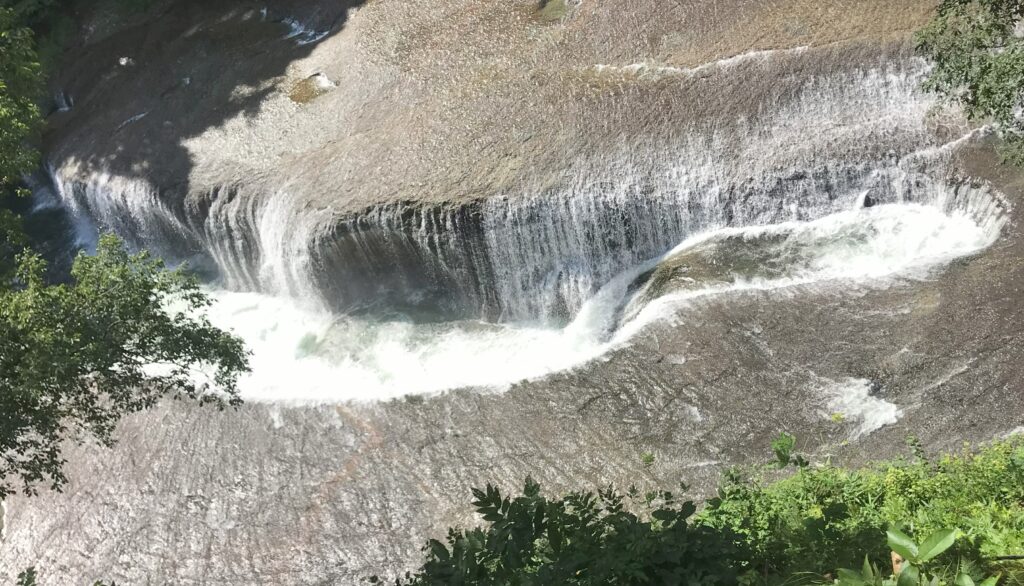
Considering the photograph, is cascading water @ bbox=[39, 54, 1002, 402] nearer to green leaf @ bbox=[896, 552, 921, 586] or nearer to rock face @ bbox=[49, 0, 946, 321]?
rock face @ bbox=[49, 0, 946, 321]

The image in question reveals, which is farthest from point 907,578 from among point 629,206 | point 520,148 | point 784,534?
point 520,148

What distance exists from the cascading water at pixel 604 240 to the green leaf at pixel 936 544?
6.83m

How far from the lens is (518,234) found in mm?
10922

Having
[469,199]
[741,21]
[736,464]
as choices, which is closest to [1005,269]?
[736,464]

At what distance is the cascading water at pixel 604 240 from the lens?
33.1 feet

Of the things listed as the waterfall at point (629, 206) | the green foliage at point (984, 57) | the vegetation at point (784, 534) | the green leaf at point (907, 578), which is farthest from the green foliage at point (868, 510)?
the waterfall at point (629, 206)

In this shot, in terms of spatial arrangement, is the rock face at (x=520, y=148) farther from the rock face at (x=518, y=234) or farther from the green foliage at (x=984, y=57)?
the green foliage at (x=984, y=57)

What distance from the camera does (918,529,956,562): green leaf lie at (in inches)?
110

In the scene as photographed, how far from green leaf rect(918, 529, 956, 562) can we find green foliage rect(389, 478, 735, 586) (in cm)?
103

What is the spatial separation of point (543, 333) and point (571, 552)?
707 centimetres

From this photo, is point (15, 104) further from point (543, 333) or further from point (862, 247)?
point (862, 247)

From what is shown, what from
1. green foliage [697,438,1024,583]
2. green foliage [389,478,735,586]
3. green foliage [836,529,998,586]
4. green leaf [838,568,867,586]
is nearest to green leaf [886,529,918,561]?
green foliage [836,529,998,586]

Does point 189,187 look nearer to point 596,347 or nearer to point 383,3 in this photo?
point 383,3

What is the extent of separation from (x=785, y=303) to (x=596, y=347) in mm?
2085
